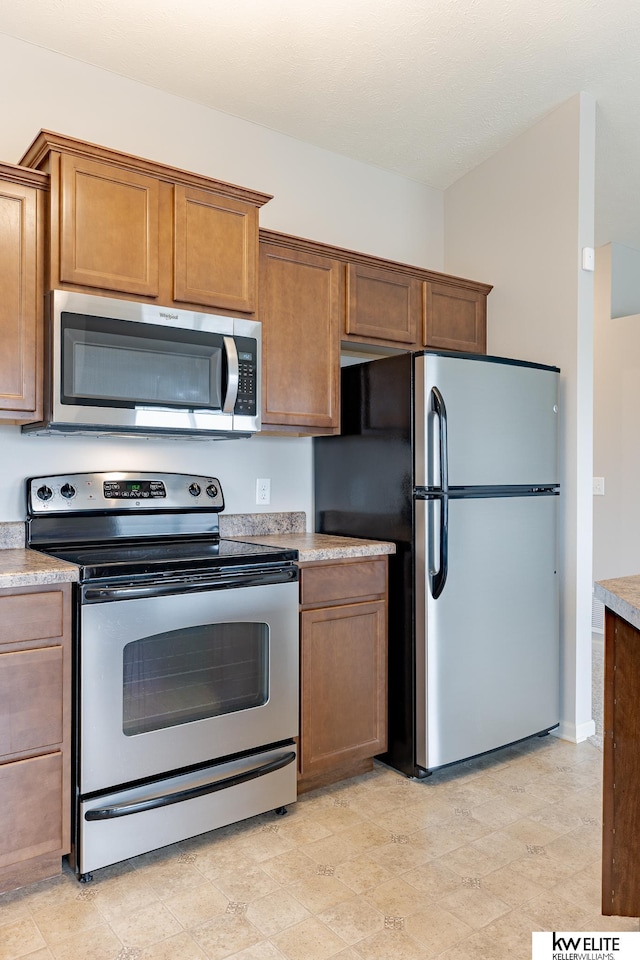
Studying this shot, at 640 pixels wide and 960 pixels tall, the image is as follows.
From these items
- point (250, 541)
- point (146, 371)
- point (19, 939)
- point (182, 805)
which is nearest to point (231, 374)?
point (146, 371)

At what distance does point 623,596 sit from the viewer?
141 cm

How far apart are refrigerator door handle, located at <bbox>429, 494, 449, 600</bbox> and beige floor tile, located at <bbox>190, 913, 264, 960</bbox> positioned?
1251 millimetres

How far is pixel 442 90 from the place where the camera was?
9.39 ft

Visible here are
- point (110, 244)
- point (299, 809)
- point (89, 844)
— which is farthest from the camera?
point (299, 809)

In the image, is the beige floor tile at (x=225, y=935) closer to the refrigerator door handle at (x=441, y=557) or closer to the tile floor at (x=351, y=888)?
the tile floor at (x=351, y=888)

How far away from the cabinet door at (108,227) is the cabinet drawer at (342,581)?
1140 mm

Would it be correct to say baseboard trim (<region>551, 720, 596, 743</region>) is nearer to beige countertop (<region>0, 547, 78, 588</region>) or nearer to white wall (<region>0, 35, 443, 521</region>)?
white wall (<region>0, 35, 443, 521</region>)

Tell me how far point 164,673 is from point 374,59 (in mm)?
2392

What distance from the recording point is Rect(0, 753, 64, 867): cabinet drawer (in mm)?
1821

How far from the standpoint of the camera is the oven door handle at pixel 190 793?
1936 millimetres

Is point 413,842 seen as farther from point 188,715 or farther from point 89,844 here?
point 89,844

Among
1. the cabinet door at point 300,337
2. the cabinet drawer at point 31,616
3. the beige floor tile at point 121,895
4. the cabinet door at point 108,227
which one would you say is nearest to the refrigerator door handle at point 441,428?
the cabinet door at point 300,337

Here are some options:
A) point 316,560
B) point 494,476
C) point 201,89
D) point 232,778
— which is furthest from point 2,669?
point 201,89

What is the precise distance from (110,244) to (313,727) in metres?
1.81
